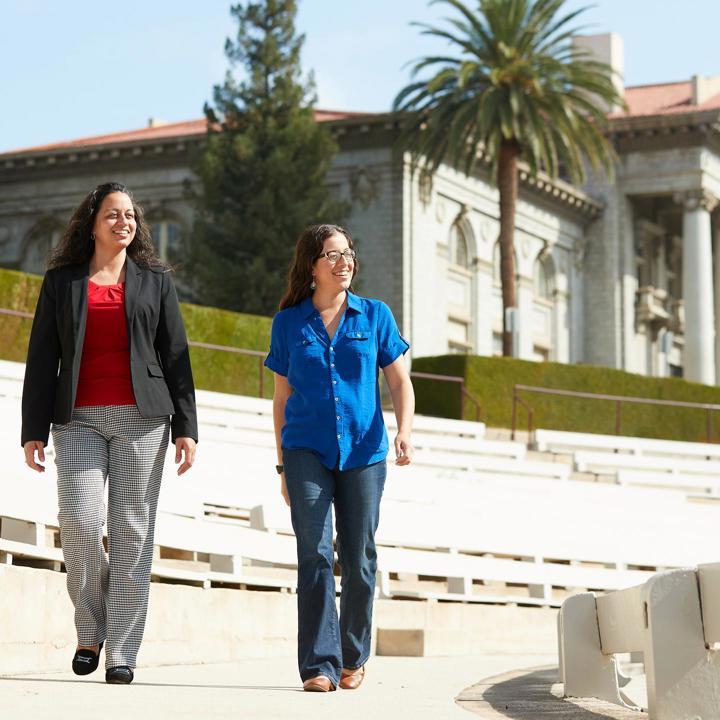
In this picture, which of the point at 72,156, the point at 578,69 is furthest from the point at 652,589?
the point at 72,156

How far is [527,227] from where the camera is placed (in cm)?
4875

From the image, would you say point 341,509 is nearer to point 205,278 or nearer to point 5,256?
point 205,278

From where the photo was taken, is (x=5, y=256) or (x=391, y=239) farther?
(x=5, y=256)

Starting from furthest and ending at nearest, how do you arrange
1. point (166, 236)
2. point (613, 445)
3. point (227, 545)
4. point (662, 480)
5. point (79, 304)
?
point (166, 236) < point (613, 445) < point (662, 480) < point (227, 545) < point (79, 304)

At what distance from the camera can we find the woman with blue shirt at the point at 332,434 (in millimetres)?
6332

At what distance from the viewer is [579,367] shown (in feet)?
120

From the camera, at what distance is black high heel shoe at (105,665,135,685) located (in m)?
6.29

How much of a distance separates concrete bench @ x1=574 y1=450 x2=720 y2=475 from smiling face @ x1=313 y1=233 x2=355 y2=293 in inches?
691

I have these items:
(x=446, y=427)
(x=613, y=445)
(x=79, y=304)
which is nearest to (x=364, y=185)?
(x=613, y=445)

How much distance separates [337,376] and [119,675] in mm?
1451

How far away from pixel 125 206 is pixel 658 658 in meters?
2.87

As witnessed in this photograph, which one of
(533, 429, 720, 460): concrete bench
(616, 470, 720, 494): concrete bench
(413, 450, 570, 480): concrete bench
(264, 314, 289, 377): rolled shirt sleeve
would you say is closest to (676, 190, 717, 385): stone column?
(533, 429, 720, 460): concrete bench

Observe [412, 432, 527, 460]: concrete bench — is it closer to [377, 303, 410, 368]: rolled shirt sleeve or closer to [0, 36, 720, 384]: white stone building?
[377, 303, 410, 368]: rolled shirt sleeve

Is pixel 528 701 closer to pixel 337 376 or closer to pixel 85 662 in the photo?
pixel 337 376
